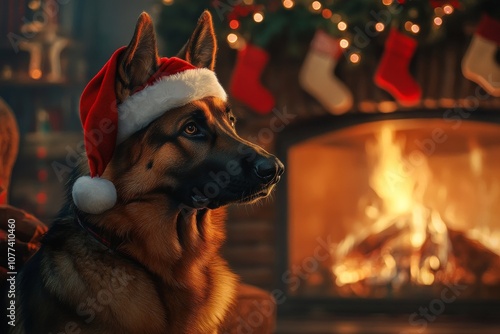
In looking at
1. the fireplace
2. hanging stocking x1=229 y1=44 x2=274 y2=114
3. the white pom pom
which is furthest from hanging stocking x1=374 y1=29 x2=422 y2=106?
the white pom pom

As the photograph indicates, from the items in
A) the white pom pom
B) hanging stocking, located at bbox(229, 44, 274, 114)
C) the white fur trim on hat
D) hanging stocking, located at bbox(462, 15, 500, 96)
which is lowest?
hanging stocking, located at bbox(229, 44, 274, 114)

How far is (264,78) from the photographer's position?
3.30 metres

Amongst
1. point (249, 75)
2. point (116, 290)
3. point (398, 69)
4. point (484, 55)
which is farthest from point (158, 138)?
point (484, 55)

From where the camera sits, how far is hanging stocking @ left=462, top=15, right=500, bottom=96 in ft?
10.3

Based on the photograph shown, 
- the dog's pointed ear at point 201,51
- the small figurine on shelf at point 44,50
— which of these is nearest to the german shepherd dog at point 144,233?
the dog's pointed ear at point 201,51

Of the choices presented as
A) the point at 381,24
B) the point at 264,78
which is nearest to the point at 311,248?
the point at 264,78

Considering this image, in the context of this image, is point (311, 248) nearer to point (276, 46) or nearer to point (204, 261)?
point (276, 46)

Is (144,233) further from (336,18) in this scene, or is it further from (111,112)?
(336,18)

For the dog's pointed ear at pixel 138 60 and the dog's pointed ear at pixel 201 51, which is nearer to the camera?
the dog's pointed ear at pixel 138 60

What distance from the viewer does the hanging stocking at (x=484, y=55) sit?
3139 millimetres

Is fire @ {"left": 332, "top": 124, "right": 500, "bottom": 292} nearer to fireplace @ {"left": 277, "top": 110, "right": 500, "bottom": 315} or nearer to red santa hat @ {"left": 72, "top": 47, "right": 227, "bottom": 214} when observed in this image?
fireplace @ {"left": 277, "top": 110, "right": 500, "bottom": 315}

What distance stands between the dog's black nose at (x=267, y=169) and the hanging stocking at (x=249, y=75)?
187 cm

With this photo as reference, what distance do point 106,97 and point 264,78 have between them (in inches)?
78.0

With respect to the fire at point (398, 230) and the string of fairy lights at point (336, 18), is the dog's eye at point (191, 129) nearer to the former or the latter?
the string of fairy lights at point (336, 18)
